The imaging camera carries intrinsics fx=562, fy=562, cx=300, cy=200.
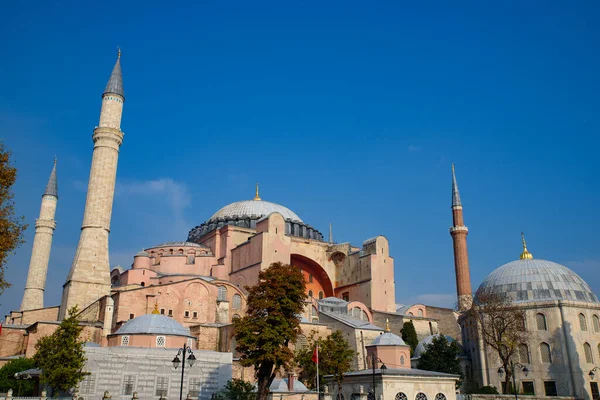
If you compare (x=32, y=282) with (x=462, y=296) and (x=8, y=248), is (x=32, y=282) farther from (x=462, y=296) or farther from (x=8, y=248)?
(x=462, y=296)

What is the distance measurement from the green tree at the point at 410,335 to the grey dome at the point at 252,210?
14.4 meters

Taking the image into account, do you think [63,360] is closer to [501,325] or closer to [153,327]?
[153,327]

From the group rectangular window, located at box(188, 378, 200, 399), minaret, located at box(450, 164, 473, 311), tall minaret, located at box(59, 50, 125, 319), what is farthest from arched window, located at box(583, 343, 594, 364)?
tall minaret, located at box(59, 50, 125, 319)

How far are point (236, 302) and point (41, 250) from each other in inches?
629

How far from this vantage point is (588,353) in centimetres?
2984

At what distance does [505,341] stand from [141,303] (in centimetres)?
1926

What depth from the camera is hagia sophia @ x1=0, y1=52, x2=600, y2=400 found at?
23.0 meters

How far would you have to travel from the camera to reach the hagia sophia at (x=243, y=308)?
75.4 ft

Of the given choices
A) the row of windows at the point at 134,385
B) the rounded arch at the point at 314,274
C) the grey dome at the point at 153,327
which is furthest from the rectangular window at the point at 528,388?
the grey dome at the point at 153,327

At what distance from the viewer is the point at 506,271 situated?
113ft

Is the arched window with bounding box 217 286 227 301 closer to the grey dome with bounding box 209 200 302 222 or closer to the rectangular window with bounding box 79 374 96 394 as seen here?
the rectangular window with bounding box 79 374 96 394

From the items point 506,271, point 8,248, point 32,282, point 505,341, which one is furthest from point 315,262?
point 8,248

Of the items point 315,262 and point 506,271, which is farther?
point 315,262

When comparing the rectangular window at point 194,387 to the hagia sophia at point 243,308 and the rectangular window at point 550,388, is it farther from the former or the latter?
the rectangular window at point 550,388
